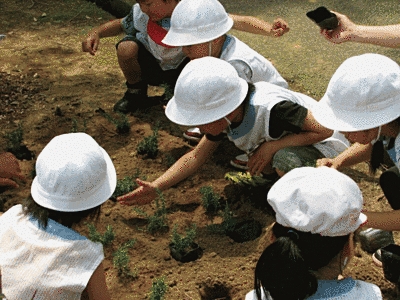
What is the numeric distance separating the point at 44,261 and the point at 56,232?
12 cm

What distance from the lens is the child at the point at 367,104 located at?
2.68 meters

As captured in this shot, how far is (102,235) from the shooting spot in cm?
348

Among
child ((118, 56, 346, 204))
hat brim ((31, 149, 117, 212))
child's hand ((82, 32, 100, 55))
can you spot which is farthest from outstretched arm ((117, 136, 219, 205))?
child's hand ((82, 32, 100, 55))

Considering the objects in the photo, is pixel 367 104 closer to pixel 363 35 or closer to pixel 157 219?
pixel 363 35

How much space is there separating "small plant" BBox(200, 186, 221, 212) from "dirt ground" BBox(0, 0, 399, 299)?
60 mm

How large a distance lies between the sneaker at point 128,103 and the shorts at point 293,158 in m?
1.48

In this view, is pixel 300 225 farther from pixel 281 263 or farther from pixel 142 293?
pixel 142 293

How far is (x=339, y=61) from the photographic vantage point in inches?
203

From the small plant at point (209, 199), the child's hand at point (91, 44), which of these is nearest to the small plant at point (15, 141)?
the child's hand at point (91, 44)

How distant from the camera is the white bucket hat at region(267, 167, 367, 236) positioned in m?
2.22

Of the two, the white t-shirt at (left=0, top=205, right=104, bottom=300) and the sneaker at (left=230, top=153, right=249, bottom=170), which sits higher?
the white t-shirt at (left=0, top=205, right=104, bottom=300)

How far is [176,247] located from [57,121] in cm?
167

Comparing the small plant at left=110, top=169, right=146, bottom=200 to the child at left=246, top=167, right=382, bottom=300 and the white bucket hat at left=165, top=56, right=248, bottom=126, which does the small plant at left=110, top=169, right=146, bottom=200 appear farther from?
the child at left=246, top=167, right=382, bottom=300

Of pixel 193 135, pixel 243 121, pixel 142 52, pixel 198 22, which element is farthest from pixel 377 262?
pixel 142 52
